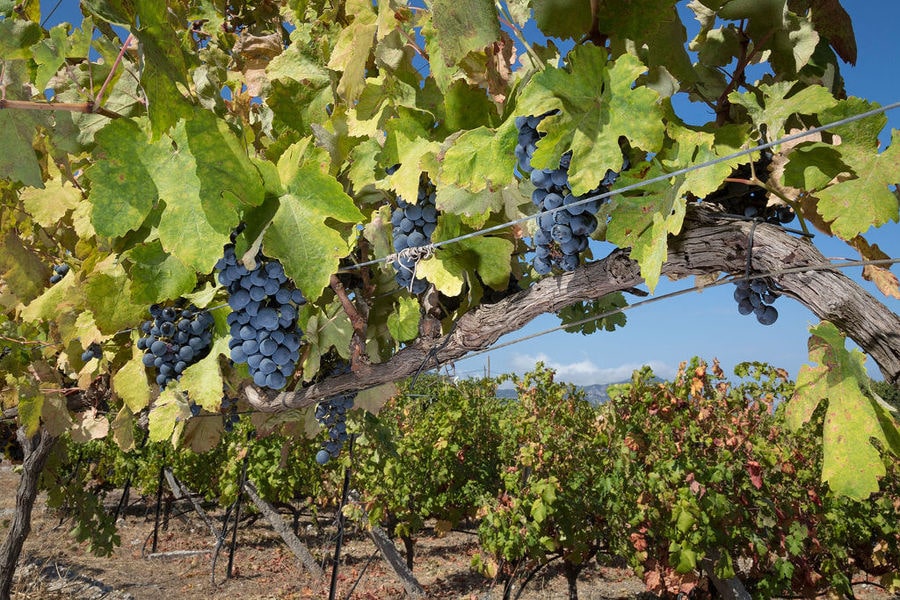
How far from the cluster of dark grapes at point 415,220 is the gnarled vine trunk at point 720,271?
0.84 ft

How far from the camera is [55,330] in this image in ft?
9.42

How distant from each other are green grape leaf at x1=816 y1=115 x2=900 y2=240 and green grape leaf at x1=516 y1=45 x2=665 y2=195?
297 mm

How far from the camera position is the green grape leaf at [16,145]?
1358 mm

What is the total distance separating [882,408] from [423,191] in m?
1.10

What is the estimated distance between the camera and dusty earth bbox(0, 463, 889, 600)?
→ 824 cm

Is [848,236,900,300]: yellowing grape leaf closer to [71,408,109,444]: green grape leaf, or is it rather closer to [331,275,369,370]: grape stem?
[331,275,369,370]: grape stem

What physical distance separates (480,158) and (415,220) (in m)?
0.37

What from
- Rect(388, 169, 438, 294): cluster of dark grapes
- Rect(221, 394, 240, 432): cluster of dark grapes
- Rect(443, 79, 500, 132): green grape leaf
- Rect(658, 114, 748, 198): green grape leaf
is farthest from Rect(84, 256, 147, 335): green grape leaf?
Rect(658, 114, 748, 198): green grape leaf

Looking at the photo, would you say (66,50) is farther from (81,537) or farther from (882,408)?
(81,537)

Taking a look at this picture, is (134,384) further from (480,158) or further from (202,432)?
(480,158)

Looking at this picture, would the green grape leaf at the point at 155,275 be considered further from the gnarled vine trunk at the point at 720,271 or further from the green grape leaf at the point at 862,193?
the green grape leaf at the point at 862,193

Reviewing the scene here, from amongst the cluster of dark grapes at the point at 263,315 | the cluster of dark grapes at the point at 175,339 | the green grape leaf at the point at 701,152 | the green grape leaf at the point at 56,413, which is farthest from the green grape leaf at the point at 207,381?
the green grape leaf at the point at 56,413

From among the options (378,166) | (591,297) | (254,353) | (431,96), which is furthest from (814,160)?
(254,353)

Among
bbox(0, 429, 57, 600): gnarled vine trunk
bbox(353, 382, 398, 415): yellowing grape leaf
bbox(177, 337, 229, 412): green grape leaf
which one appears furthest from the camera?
bbox(0, 429, 57, 600): gnarled vine trunk
